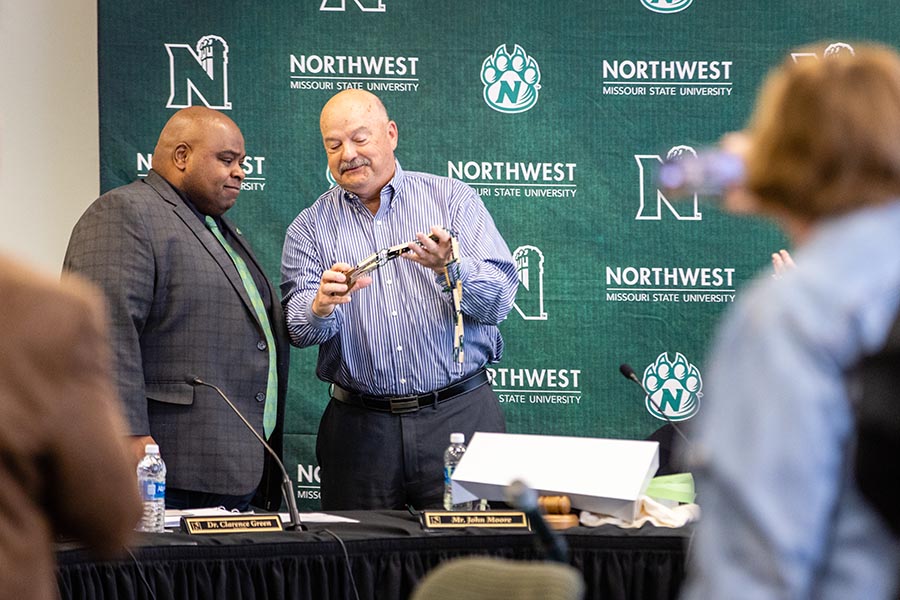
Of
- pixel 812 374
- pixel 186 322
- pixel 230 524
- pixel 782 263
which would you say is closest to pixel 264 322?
pixel 186 322

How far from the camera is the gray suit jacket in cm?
364

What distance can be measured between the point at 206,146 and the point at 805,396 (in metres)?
2.99

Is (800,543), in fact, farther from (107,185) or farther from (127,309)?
(107,185)

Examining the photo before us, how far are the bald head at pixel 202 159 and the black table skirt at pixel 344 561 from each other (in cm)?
137

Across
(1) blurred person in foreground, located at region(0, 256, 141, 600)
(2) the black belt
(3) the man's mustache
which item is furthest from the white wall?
(1) blurred person in foreground, located at region(0, 256, 141, 600)

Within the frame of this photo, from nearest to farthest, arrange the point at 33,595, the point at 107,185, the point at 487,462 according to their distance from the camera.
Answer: the point at 33,595 < the point at 487,462 < the point at 107,185

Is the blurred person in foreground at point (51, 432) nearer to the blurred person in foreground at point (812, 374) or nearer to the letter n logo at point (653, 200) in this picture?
the blurred person in foreground at point (812, 374)

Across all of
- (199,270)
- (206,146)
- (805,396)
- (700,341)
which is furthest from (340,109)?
(805,396)

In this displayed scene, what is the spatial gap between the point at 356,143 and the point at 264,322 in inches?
27.8

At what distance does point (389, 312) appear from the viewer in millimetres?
4082

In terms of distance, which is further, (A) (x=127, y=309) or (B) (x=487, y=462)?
(A) (x=127, y=309)

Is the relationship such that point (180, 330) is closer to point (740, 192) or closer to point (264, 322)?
point (264, 322)

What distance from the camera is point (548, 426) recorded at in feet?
16.7

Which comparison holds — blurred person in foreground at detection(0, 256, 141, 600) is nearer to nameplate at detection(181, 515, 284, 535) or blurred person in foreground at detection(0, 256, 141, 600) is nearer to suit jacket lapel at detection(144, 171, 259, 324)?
nameplate at detection(181, 515, 284, 535)
